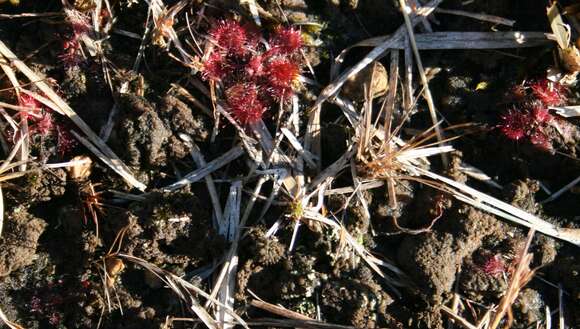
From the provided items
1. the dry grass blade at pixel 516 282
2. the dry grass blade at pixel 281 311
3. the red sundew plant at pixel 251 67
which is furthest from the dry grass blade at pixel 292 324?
the red sundew plant at pixel 251 67

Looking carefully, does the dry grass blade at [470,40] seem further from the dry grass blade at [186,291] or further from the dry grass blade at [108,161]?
the dry grass blade at [186,291]

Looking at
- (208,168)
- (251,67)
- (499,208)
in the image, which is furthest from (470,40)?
(208,168)

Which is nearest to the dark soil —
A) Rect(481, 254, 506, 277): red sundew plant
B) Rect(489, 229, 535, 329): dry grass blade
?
Rect(481, 254, 506, 277): red sundew plant

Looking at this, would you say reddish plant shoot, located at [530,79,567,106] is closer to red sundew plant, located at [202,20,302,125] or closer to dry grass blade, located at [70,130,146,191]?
red sundew plant, located at [202,20,302,125]

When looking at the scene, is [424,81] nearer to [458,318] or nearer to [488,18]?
[488,18]

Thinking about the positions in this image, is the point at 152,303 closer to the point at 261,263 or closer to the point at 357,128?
the point at 261,263

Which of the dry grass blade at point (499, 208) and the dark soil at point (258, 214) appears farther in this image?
the dry grass blade at point (499, 208)
